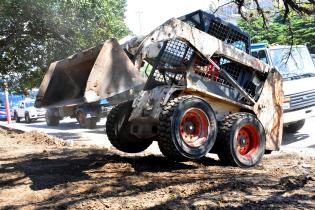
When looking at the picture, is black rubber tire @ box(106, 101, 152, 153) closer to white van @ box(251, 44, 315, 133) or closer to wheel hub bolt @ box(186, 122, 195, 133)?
wheel hub bolt @ box(186, 122, 195, 133)

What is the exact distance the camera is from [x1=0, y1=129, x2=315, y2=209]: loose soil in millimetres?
4707

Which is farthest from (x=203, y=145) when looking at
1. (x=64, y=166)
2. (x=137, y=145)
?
(x=64, y=166)

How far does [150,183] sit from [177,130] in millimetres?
1138

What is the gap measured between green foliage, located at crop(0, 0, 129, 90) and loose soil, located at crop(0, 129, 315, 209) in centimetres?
465

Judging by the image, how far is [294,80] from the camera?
11.4m

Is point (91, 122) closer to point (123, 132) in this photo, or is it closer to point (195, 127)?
point (123, 132)

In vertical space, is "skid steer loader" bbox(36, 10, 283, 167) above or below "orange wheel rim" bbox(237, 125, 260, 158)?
above

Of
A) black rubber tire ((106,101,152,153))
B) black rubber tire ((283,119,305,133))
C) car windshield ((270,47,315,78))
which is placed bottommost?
black rubber tire ((283,119,305,133))

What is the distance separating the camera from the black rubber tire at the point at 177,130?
6.52 m

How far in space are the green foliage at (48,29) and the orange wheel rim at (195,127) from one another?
6.08m

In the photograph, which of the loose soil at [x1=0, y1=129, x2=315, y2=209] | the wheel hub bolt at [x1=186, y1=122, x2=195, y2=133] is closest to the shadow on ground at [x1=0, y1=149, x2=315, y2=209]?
the loose soil at [x1=0, y1=129, x2=315, y2=209]

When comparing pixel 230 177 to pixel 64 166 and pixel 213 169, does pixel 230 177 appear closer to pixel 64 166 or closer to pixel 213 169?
pixel 213 169

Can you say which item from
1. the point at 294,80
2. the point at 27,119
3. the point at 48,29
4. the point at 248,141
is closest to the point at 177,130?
the point at 248,141

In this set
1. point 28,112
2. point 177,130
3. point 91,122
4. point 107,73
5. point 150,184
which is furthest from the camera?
point 28,112
